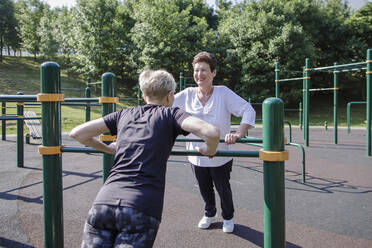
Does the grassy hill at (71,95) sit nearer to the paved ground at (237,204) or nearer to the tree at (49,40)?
the tree at (49,40)

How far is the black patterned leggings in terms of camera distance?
4.34ft

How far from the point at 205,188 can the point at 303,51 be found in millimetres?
19121

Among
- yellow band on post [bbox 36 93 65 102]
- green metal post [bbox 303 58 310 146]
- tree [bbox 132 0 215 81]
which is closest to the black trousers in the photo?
yellow band on post [bbox 36 93 65 102]

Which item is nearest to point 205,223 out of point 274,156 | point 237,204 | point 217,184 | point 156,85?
point 217,184

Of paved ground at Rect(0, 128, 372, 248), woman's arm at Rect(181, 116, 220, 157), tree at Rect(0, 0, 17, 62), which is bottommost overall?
paved ground at Rect(0, 128, 372, 248)

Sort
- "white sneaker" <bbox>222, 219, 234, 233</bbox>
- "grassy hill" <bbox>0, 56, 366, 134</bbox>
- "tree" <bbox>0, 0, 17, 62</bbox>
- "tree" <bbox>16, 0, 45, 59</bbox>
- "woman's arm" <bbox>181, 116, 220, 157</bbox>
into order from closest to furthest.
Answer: "woman's arm" <bbox>181, 116, 220, 157</bbox>, "white sneaker" <bbox>222, 219, 234, 233</bbox>, "grassy hill" <bbox>0, 56, 366, 134</bbox>, "tree" <bbox>16, 0, 45, 59</bbox>, "tree" <bbox>0, 0, 17, 62</bbox>

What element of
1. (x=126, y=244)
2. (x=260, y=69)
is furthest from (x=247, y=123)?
(x=260, y=69)

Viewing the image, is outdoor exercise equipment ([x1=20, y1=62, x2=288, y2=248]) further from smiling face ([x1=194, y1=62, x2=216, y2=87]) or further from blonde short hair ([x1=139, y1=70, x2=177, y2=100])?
smiling face ([x1=194, y1=62, x2=216, y2=87])

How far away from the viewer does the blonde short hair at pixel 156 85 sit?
60.3 inches

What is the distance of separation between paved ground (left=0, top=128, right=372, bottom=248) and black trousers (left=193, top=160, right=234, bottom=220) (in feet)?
0.73

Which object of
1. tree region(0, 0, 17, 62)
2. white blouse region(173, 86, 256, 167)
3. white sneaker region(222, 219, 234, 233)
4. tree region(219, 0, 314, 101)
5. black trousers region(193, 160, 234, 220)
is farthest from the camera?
tree region(0, 0, 17, 62)

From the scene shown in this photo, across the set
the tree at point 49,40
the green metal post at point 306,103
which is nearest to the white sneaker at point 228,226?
the green metal post at point 306,103

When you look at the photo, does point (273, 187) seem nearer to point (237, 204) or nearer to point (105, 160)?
point (105, 160)

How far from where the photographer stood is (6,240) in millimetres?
2832
